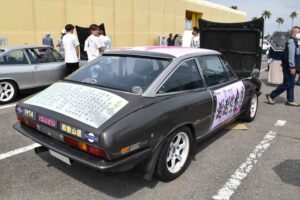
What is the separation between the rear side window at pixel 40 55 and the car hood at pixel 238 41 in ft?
12.6

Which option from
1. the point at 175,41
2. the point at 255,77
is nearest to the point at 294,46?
the point at 255,77

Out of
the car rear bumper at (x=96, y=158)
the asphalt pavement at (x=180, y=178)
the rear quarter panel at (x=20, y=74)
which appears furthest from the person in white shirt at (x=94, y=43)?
the car rear bumper at (x=96, y=158)

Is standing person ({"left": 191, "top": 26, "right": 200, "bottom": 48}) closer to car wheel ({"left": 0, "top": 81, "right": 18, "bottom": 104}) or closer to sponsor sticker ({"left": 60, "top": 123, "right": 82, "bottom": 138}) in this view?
car wheel ({"left": 0, "top": 81, "right": 18, "bottom": 104})

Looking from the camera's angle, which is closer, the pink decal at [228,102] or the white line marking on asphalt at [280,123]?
the pink decal at [228,102]

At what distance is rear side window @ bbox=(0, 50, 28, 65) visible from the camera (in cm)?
701

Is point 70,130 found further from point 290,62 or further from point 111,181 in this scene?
point 290,62

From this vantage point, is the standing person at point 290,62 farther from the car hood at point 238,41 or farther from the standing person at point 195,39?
the standing person at point 195,39

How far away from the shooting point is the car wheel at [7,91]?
7.00 meters

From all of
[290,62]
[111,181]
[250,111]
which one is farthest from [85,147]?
[290,62]

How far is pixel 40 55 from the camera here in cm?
763

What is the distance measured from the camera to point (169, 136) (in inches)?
127

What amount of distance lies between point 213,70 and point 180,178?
1.66m

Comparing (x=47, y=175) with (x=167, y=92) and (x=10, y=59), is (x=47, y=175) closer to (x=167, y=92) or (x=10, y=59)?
(x=167, y=92)

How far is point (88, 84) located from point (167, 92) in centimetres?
92
